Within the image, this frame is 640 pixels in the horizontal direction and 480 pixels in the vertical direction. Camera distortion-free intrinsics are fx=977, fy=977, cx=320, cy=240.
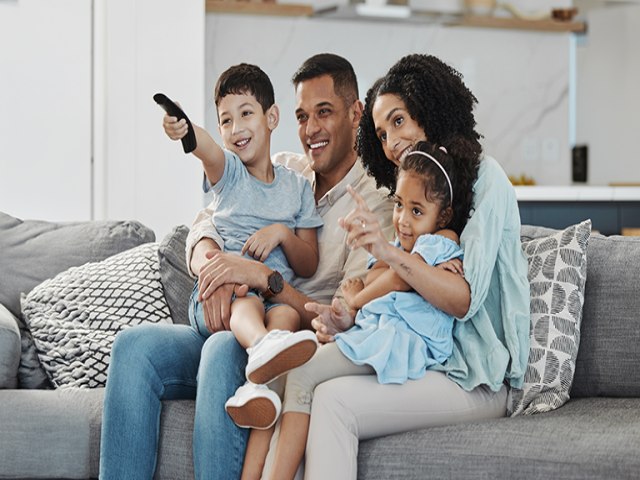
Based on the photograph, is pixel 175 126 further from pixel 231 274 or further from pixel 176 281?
pixel 176 281

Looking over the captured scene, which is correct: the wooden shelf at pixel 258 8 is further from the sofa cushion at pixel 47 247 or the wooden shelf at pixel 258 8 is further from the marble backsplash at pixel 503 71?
the sofa cushion at pixel 47 247

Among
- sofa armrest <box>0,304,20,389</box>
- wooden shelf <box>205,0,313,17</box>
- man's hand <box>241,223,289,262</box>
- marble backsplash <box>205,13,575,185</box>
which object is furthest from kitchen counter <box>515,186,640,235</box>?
sofa armrest <box>0,304,20,389</box>

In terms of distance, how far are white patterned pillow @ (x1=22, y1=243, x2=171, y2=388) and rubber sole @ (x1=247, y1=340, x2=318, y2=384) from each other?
0.78 m

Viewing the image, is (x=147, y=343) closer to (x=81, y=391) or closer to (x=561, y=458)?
(x=81, y=391)

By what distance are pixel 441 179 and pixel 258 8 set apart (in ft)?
11.3

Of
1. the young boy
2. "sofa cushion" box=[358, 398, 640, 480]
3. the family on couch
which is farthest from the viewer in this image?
the young boy

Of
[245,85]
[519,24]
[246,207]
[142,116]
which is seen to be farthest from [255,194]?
[519,24]

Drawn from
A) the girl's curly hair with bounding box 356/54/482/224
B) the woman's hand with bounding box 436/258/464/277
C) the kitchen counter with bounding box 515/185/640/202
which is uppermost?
the girl's curly hair with bounding box 356/54/482/224

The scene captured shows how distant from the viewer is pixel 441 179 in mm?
2094

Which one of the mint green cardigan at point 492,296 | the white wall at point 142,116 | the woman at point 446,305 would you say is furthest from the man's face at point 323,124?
the white wall at point 142,116

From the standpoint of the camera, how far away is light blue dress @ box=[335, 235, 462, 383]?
1999 millimetres

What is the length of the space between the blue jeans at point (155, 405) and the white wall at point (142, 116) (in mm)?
1882

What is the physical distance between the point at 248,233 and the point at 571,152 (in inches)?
167

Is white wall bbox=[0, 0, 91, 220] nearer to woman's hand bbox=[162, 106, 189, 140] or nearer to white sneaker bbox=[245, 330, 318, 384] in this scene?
woman's hand bbox=[162, 106, 189, 140]
